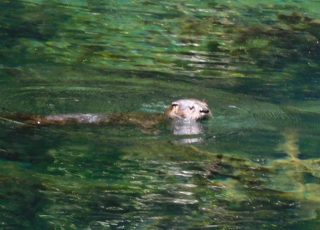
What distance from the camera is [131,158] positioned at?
689cm

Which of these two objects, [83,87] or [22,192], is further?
[83,87]

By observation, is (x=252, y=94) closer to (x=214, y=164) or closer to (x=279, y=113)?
(x=279, y=113)

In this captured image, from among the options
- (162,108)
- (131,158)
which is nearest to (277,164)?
(131,158)

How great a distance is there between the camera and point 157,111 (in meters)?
8.29

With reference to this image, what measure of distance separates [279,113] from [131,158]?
2215 mm

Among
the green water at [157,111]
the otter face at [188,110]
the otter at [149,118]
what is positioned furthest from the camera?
the otter face at [188,110]

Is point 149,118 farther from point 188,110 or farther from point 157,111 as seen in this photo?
point 157,111

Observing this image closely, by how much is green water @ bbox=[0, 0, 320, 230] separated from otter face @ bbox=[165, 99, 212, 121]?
117 mm

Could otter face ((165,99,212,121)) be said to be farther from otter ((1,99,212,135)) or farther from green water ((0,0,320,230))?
green water ((0,0,320,230))

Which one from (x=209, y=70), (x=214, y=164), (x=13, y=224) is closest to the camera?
(x=13, y=224)

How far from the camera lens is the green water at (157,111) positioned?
19.2 ft

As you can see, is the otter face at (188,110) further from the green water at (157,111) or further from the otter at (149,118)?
the green water at (157,111)

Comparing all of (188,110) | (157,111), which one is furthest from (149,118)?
(157,111)

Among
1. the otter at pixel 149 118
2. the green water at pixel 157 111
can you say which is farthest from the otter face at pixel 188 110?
the green water at pixel 157 111
